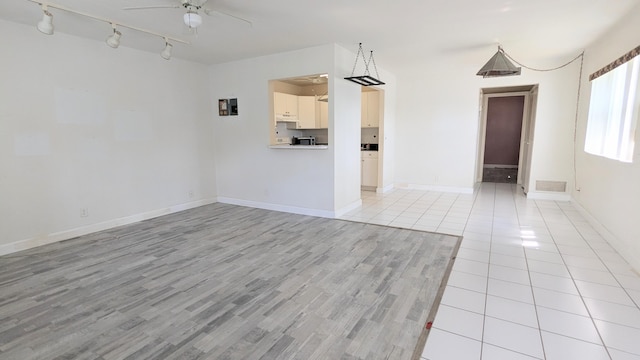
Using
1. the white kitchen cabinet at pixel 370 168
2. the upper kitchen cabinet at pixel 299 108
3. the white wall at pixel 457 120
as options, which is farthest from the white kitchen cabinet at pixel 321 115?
the white wall at pixel 457 120

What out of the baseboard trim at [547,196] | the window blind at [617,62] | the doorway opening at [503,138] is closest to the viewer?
the window blind at [617,62]

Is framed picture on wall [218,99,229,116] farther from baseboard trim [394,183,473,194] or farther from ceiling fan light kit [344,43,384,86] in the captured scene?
baseboard trim [394,183,473,194]

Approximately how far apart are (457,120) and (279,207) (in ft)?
13.6

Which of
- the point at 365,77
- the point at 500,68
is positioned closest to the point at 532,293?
the point at 500,68

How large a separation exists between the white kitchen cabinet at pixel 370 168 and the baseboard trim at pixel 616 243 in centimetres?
348

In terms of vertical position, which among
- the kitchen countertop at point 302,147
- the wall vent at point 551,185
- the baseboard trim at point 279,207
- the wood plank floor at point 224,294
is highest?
the kitchen countertop at point 302,147

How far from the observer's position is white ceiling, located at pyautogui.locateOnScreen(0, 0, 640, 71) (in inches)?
117

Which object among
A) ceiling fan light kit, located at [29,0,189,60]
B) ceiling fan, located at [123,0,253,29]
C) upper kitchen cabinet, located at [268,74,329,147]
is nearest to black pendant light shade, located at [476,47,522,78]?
upper kitchen cabinet, located at [268,74,329,147]

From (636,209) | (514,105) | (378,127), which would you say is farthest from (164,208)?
(514,105)

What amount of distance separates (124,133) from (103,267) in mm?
2183

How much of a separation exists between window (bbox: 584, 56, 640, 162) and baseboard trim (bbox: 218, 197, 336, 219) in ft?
11.4

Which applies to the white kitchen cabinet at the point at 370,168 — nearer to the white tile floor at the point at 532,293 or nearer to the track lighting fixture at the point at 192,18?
the white tile floor at the point at 532,293

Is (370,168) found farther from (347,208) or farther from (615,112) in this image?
(615,112)

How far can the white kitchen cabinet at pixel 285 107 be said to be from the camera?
248 inches
